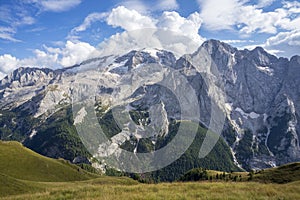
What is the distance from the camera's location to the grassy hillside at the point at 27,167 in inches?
4373

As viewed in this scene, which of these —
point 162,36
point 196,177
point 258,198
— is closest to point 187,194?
point 258,198

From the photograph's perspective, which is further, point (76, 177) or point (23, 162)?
point (76, 177)

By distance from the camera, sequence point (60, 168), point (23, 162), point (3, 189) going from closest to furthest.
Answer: point (3, 189) → point (23, 162) → point (60, 168)

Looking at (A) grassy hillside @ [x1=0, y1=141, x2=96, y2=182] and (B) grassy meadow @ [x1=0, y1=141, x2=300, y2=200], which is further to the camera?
(A) grassy hillside @ [x1=0, y1=141, x2=96, y2=182]

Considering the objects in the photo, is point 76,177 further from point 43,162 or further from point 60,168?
point 43,162

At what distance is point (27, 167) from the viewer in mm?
121938

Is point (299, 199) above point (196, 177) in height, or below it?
above

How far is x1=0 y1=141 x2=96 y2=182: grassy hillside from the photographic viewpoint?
111062 mm

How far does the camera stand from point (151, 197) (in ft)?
64.0

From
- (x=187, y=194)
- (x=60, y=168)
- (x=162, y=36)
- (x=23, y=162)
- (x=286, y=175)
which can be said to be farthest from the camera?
(x=60, y=168)

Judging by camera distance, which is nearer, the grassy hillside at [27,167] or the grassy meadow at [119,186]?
the grassy meadow at [119,186]

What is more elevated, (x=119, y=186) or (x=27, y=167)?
(x=119, y=186)

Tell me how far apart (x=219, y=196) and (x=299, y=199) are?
5344 mm

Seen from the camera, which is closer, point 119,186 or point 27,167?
point 119,186
